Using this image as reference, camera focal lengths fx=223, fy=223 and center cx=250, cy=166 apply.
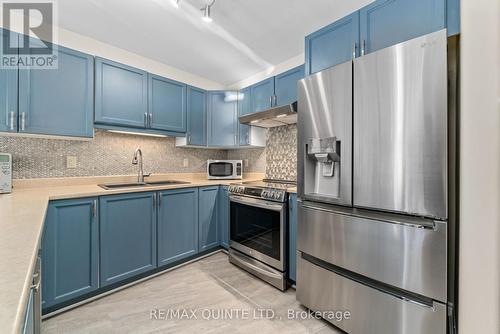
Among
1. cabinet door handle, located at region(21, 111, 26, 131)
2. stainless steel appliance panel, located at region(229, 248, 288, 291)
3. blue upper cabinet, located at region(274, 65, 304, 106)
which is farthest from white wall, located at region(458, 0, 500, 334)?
cabinet door handle, located at region(21, 111, 26, 131)

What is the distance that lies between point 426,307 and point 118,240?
7.37ft

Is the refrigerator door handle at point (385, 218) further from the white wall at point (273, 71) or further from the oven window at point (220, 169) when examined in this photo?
the white wall at point (273, 71)

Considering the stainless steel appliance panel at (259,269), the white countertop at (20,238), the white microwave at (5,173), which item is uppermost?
the white microwave at (5,173)

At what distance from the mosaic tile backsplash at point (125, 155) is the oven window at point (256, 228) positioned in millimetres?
748

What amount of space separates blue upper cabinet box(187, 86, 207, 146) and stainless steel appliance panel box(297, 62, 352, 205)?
1657 mm

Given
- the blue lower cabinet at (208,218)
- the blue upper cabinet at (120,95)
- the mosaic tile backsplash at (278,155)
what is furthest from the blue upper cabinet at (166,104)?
the mosaic tile backsplash at (278,155)

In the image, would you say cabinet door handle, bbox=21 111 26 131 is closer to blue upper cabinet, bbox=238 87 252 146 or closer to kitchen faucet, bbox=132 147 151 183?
kitchen faucet, bbox=132 147 151 183

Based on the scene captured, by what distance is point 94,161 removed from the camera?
2389 millimetres

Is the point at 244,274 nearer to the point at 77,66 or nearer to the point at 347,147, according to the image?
the point at 347,147

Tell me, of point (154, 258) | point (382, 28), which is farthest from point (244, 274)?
point (382, 28)

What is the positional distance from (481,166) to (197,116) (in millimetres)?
2850

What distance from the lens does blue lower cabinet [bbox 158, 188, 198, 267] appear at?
2287 millimetres

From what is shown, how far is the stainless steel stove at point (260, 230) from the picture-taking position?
2025 millimetres

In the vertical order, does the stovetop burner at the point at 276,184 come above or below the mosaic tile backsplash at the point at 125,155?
below
